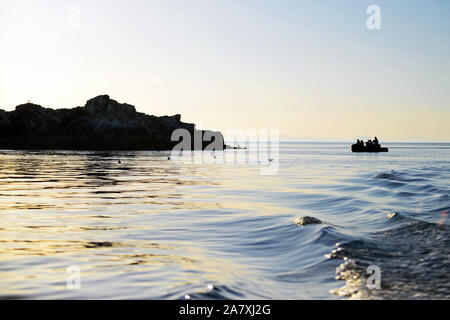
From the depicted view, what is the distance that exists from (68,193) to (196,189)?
9371mm

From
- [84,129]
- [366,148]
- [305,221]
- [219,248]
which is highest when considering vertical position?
[84,129]

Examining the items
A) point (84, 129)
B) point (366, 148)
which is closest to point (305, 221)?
point (366, 148)

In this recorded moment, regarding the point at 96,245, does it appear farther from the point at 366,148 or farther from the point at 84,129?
the point at 84,129

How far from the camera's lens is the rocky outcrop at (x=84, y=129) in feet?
486

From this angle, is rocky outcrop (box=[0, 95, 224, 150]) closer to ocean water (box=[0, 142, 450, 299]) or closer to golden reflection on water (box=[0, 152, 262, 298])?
golden reflection on water (box=[0, 152, 262, 298])

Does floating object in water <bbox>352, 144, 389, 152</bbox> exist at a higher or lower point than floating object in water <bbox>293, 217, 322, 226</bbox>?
higher

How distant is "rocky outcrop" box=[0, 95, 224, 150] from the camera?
14800 cm

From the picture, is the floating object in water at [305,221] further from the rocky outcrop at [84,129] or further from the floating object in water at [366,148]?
the rocky outcrop at [84,129]

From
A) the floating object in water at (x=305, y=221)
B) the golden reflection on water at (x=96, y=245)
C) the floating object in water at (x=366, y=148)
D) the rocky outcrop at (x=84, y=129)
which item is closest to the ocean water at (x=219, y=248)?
the golden reflection on water at (x=96, y=245)

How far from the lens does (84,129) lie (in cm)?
17025

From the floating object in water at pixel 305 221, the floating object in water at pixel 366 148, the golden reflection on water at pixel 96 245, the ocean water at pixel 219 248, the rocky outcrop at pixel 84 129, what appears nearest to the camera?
the ocean water at pixel 219 248

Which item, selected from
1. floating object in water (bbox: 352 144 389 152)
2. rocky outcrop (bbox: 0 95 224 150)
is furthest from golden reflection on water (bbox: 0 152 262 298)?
rocky outcrop (bbox: 0 95 224 150)

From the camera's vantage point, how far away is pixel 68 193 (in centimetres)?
2542
